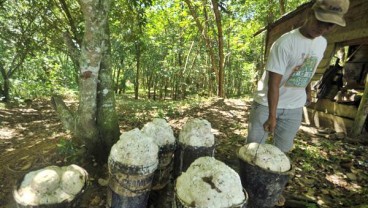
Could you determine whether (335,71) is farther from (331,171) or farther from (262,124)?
(262,124)

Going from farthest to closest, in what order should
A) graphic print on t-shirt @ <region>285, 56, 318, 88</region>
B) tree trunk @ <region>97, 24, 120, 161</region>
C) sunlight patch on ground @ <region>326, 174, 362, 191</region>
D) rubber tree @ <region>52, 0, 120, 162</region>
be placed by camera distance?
sunlight patch on ground @ <region>326, 174, 362, 191</region> < tree trunk @ <region>97, 24, 120, 161</region> < rubber tree @ <region>52, 0, 120, 162</region> < graphic print on t-shirt @ <region>285, 56, 318, 88</region>

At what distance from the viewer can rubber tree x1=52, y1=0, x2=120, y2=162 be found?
3.44m

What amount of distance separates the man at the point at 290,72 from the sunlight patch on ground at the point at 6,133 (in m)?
5.53

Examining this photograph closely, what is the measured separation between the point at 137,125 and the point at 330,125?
4.79 m

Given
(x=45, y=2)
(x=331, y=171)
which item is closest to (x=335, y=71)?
(x=331, y=171)

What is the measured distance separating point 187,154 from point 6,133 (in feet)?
17.5

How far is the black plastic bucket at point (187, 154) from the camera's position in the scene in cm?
310

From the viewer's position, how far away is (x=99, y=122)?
387cm

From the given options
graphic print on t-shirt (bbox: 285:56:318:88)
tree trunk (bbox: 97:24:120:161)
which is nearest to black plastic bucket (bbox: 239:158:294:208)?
graphic print on t-shirt (bbox: 285:56:318:88)

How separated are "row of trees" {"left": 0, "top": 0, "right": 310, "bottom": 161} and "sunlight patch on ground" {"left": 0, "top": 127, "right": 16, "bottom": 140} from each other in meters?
1.97

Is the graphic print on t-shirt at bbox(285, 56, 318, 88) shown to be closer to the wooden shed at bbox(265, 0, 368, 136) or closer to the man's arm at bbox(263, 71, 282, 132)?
the man's arm at bbox(263, 71, 282, 132)

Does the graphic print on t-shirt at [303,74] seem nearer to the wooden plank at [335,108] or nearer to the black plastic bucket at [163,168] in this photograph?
the black plastic bucket at [163,168]

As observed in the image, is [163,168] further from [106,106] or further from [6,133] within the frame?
[6,133]

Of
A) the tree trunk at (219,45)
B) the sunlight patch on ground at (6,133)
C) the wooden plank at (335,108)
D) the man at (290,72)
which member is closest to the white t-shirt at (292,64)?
the man at (290,72)
